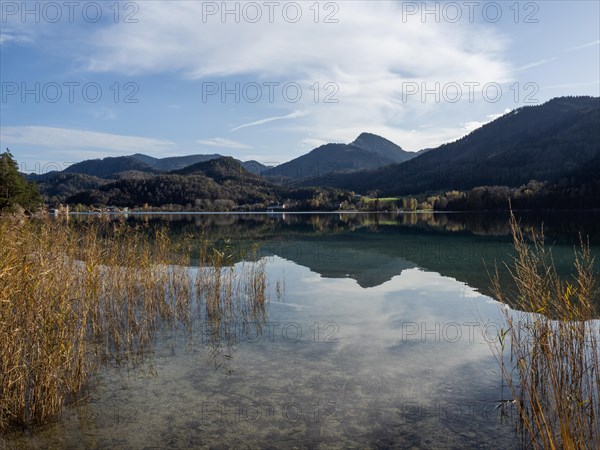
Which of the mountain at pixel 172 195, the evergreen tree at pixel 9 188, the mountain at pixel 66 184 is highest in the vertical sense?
the mountain at pixel 66 184

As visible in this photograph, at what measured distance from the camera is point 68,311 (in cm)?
711

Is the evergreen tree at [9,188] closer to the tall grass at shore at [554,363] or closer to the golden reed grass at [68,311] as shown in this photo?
the golden reed grass at [68,311]

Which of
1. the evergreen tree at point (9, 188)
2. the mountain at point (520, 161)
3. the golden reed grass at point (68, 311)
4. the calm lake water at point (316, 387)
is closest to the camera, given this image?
the calm lake water at point (316, 387)

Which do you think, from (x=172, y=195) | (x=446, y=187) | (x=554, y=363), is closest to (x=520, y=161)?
(x=446, y=187)

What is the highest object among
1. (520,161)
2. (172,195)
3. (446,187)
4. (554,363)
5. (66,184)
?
(520,161)

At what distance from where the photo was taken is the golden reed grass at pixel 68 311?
5.85 m

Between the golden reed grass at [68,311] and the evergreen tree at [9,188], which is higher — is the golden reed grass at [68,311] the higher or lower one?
the lower one

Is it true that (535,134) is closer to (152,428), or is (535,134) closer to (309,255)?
(309,255)

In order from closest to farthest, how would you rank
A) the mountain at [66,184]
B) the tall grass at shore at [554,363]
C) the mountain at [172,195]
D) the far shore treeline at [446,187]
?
1. the tall grass at shore at [554,363]
2. the far shore treeline at [446,187]
3. the mountain at [172,195]
4. the mountain at [66,184]

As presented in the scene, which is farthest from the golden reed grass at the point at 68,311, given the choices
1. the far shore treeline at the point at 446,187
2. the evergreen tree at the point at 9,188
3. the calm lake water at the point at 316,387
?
the far shore treeline at the point at 446,187

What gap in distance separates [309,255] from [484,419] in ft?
66.0

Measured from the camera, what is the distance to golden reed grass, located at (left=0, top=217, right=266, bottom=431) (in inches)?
230

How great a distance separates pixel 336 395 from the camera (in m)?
6.97

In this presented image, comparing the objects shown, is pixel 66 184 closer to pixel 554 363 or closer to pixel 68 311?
pixel 68 311
